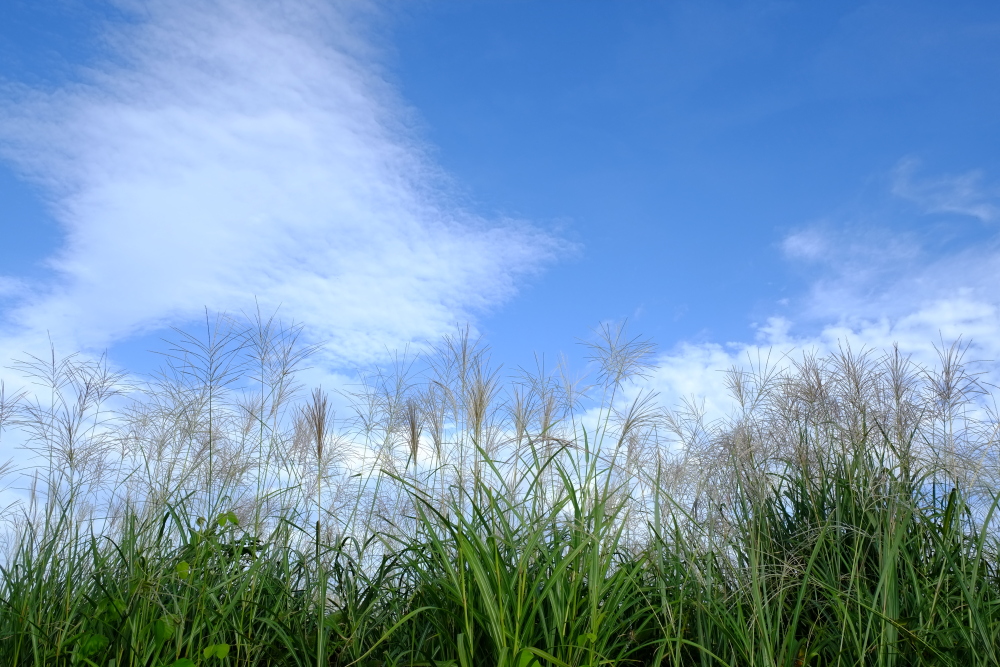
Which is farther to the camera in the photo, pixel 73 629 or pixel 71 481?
pixel 71 481

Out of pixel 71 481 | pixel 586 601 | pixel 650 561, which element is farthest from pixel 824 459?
pixel 71 481

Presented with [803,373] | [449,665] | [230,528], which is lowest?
[449,665]

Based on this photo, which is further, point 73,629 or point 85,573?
point 85,573

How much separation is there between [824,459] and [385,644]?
2.63 metres

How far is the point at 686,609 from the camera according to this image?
363 cm

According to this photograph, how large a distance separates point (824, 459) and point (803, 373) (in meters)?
0.50

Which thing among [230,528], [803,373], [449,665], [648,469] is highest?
[803,373]

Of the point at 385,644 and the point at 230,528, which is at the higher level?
the point at 230,528

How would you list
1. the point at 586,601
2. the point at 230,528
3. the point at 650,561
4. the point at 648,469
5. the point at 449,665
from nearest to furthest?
1. the point at 449,665
2. the point at 586,601
3. the point at 650,561
4. the point at 230,528
5. the point at 648,469

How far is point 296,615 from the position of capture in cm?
373

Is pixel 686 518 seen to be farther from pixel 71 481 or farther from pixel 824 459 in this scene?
pixel 71 481

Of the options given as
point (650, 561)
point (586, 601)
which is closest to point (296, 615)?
point (586, 601)

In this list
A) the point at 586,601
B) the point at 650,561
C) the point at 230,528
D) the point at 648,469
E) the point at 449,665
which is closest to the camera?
the point at 449,665

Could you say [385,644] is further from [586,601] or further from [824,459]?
[824,459]
